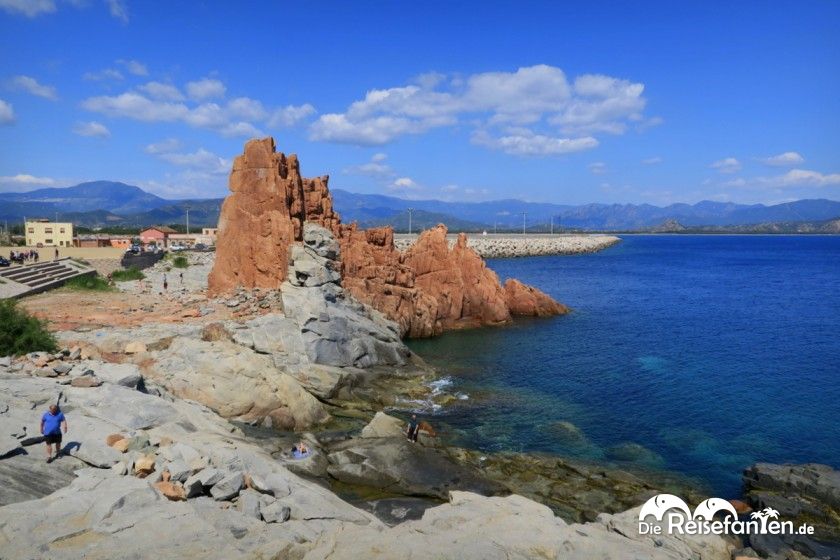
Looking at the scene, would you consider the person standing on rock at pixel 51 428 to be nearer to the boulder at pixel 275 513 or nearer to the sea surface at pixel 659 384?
the boulder at pixel 275 513

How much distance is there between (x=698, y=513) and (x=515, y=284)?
43.5 metres

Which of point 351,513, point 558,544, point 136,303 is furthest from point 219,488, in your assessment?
point 136,303

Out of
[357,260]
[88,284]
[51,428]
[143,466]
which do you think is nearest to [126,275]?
[88,284]

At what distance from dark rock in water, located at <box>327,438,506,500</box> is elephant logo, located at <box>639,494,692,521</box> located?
4988mm

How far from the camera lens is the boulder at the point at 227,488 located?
52.7 ft

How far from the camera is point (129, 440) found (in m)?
18.2

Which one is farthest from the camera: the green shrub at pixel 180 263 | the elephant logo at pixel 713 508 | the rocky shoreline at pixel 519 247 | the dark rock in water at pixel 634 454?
the rocky shoreline at pixel 519 247

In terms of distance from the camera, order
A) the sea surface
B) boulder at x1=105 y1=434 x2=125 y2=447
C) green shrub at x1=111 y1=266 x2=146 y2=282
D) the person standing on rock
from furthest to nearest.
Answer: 1. green shrub at x1=111 y1=266 x2=146 y2=282
2. the sea surface
3. boulder at x1=105 y1=434 x2=125 y2=447
4. the person standing on rock

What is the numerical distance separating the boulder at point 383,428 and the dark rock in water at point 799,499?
1387cm

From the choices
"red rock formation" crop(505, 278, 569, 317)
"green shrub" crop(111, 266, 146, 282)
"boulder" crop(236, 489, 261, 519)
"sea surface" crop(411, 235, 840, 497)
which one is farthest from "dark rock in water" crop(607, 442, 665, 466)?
"green shrub" crop(111, 266, 146, 282)

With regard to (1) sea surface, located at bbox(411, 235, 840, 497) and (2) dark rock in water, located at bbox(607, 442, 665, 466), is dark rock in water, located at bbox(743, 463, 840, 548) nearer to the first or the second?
(1) sea surface, located at bbox(411, 235, 840, 497)

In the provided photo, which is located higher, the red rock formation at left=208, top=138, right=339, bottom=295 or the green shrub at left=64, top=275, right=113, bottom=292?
the red rock formation at left=208, top=138, right=339, bottom=295

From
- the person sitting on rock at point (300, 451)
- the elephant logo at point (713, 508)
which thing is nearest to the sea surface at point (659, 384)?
the elephant logo at point (713, 508)

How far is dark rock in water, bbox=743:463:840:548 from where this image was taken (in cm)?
1889
